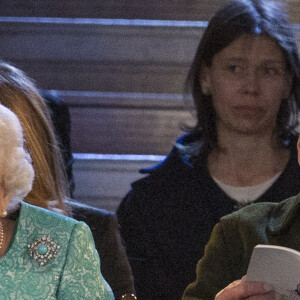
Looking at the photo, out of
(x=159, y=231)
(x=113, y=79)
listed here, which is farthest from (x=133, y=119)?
(x=159, y=231)

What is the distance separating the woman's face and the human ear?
57mm

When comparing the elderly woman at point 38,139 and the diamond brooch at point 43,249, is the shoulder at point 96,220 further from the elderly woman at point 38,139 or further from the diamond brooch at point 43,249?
the diamond brooch at point 43,249

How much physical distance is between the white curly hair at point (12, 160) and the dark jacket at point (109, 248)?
0.64m

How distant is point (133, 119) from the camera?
3398 millimetres

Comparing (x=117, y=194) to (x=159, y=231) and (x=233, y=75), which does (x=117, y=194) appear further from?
(x=233, y=75)

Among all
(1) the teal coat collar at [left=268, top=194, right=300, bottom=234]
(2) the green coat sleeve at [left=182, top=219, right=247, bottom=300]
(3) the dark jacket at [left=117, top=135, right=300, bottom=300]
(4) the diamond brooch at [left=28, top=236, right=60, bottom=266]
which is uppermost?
(1) the teal coat collar at [left=268, top=194, right=300, bottom=234]

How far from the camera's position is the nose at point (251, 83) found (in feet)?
8.91

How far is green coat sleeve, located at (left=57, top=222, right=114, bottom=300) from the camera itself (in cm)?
183

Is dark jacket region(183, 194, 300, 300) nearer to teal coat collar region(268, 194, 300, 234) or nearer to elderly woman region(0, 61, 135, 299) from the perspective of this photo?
teal coat collar region(268, 194, 300, 234)

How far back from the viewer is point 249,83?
2725 mm

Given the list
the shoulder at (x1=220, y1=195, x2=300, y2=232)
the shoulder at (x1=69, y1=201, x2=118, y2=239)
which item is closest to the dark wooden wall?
the shoulder at (x1=69, y1=201, x2=118, y2=239)

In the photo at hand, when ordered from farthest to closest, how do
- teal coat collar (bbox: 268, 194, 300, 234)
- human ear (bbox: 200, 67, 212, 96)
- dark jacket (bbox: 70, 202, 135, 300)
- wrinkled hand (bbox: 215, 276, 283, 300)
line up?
human ear (bbox: 200, 67, 212, 96) → dark jacket (bbox: 70, 202, 135, 300) → teal coat collar (bbox: 268, 194, 300, 234) → wrinkled hand (bbox: 215, 276, 283, 300)

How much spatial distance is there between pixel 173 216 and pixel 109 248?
31 cm

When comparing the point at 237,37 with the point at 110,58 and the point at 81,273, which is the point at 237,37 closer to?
the point at 110,58
